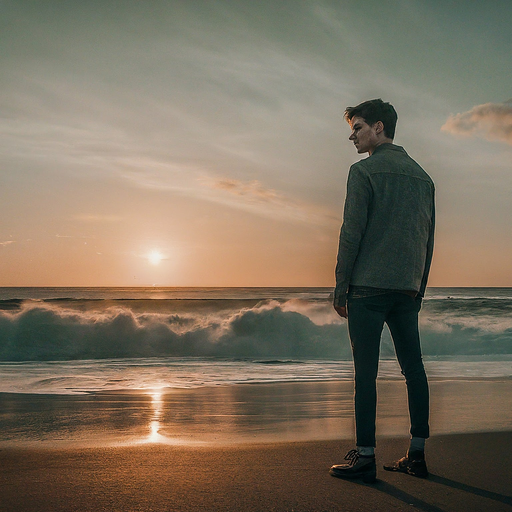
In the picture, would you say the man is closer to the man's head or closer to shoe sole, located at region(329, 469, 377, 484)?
shoe sole, located at region(329, 469, 377, 484)

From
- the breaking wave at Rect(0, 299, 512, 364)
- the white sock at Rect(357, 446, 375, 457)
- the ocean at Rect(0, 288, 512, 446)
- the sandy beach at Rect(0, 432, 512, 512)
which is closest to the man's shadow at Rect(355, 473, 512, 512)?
the sandy beach at Rect(0, 432, 512, 512)

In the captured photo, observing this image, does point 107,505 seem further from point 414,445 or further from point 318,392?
point 318,392

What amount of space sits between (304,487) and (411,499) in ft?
1.42

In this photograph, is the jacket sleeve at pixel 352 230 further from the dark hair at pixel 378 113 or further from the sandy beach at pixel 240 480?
the sandy beach at pixel 240 480

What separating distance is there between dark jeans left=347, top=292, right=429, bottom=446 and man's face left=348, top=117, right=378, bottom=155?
77 centimetres

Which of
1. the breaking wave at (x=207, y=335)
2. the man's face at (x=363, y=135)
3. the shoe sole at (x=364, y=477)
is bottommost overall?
the breaking wave at (x=207, y=335)

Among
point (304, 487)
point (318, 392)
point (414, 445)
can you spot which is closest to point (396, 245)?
point (414, 445)

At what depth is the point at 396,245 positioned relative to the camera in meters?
2.58

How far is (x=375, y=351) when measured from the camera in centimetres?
260

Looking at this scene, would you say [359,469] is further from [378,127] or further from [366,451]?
[378,127]

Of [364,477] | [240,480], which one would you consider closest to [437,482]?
[364,477]

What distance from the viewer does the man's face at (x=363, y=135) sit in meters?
2.77

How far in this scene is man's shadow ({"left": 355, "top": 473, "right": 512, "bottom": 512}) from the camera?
2.10 metres

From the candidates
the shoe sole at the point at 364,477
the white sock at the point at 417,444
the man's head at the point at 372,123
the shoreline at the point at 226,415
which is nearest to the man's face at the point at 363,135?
the man's head at the point at 372,123
